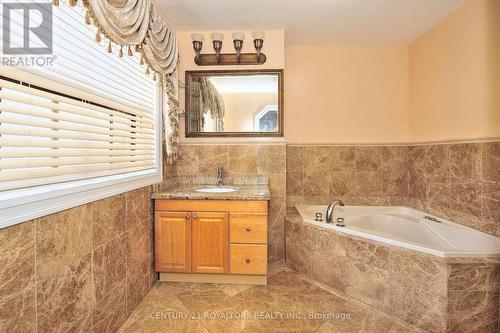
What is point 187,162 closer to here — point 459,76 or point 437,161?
point 437,161

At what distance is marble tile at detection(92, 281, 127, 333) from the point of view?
1406 mm

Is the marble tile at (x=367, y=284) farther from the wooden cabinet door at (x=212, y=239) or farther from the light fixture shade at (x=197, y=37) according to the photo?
the light fixture shade at (x=197, y=37)

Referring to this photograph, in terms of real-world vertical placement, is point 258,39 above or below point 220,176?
above

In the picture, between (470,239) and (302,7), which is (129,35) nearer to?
(302,7)

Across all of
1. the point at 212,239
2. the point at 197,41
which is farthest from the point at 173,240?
the point at 197,41

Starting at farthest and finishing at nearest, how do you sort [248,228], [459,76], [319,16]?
1. [319,16]
2. [459,76]
3. [248,228]

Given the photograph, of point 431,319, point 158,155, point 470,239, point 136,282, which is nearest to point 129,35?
point 158,155

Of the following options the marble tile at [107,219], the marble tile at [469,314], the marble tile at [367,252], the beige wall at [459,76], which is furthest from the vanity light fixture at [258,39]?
the marble tile at [469,314]

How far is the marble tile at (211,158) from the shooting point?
2.59m

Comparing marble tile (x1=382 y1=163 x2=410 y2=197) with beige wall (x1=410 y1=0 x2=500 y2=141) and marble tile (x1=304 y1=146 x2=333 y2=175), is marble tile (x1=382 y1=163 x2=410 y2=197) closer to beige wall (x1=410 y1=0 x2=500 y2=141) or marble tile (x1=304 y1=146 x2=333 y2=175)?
beige wall (x1=410 y1=0 x2=500 y2=141)

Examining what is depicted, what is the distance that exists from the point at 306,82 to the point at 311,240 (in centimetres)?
186

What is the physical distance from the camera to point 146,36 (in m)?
1.67

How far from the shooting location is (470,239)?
1931mm

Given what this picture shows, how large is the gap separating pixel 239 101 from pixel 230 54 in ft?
1.61
